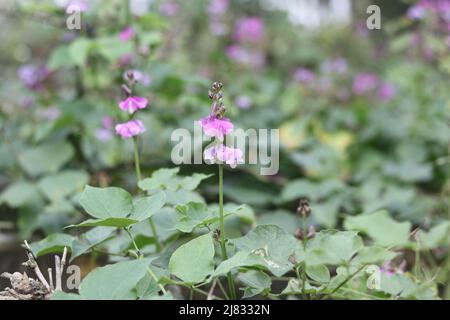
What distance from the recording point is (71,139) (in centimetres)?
253

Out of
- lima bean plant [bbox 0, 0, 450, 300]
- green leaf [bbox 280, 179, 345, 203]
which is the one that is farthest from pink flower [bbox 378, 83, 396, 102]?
green leaf [bbox 280, 179, 345, 203]

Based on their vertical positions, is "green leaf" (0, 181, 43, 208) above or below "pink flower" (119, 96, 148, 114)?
below

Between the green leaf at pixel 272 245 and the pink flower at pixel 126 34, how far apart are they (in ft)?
4.61

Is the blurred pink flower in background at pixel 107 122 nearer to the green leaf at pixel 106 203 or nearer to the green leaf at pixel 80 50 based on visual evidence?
the green leaf at pixel 80 50

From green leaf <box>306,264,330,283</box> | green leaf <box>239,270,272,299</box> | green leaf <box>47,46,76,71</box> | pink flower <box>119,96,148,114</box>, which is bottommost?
green leaf <box>239,270,272,299</box>

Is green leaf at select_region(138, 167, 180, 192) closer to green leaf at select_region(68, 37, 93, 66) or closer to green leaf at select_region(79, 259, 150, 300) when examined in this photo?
green leaf at select_region(79, 259, 150, 300)

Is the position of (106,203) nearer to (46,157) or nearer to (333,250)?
(333,250)

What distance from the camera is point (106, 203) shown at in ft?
3.69

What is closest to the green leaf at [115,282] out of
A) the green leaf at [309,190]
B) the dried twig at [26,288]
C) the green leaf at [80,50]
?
the dried twig at [26,288]

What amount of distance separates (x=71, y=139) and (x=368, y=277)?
161cm

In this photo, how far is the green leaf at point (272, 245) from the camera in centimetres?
110

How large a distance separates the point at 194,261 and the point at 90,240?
28cm

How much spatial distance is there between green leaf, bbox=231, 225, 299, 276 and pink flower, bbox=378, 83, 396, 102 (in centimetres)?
321

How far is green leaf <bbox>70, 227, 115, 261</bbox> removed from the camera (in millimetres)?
1174
